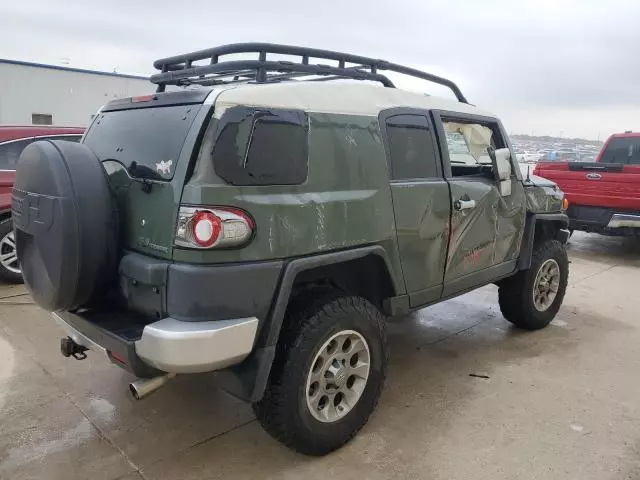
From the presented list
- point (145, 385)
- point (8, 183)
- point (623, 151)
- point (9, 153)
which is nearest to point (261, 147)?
point (145, 385)

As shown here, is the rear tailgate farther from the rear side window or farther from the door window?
the rear side window

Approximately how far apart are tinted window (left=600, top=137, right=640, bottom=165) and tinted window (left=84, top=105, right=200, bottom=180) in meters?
9.75

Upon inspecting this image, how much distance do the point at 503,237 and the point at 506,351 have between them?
3.16 feet

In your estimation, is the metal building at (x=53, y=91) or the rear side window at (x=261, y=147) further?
the metal building at (x=53, y=91)

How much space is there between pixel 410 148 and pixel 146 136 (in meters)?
1.54

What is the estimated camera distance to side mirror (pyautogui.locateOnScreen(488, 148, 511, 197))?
12.8 feet

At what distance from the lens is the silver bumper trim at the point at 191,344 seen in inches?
88.2

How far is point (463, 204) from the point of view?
3.54 m

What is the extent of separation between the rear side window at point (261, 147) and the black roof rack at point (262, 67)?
447 mm

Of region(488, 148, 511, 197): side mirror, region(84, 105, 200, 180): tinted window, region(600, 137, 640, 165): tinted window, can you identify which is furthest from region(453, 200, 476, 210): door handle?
region(600, 137, 640, 165): tinted window

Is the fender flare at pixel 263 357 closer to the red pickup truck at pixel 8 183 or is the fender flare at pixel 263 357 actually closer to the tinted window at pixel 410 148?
the tinted window at pixel 410 148

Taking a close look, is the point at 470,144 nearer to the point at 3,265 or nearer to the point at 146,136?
the point at 146,136

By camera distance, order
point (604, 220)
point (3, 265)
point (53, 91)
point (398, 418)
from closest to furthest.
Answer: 1. point (398, 418)
2. point (3, 265)
3. point (604, 220)
4. point (53, 91)

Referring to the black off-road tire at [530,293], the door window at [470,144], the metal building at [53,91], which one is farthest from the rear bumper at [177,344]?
the metal building at [53,91]
